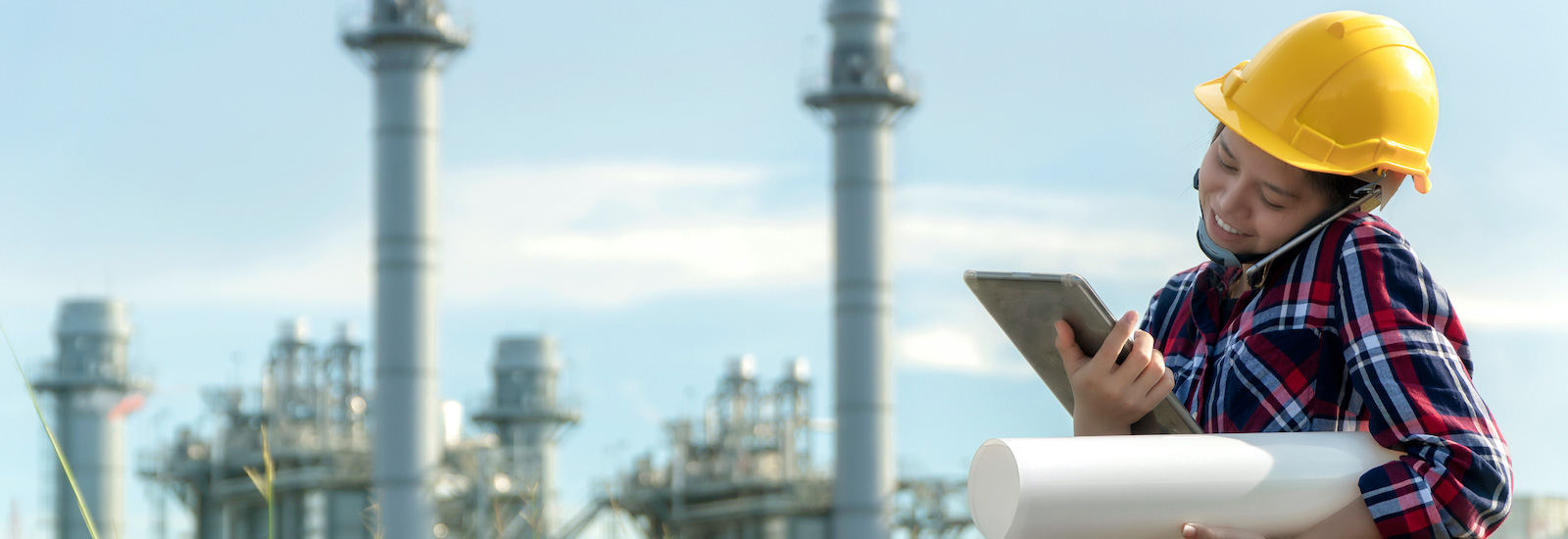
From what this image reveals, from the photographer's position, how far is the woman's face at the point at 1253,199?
1.04 metres

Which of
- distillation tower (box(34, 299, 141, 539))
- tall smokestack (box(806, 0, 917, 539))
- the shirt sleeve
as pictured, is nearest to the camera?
the shirt sleeve

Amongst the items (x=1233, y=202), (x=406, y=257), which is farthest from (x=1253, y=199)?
(x=406, y=257)

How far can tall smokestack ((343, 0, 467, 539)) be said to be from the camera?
1198 cm

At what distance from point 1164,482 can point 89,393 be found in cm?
1633

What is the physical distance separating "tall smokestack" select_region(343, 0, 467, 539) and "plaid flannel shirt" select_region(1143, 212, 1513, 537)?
11.4 meters

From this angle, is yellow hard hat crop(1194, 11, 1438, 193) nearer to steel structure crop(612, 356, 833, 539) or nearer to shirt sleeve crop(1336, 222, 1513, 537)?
shirt sleeve crop(1336, 222, 1513, 537)

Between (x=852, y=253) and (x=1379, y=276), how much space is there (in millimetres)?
12627

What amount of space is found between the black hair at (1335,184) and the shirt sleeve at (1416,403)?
0.32 feet

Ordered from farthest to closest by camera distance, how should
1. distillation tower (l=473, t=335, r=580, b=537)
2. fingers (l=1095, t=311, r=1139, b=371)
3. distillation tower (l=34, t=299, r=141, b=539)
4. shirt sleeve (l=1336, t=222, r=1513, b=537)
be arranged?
distillation tower (l=473, t=335, r=580, b=537), distillation tower (l=34, t=299, r=141, b=539), fingers (l=1095, t=311, r=1139, b=371), shirt sleeve (l=1336, t=222, r=1513, b=537)

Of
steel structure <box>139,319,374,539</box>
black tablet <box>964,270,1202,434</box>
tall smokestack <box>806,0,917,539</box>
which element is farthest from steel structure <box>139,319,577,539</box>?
black tablet <box>964,270,1202,434</box>

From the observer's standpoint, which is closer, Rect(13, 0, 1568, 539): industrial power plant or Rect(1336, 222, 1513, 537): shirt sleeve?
Rect(1336, 222, 1513, 537): shirt sleeve

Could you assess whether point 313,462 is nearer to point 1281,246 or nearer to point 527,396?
point 527,396

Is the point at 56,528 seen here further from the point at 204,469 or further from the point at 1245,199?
the point at 1245,199

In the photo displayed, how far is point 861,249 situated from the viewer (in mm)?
13500
